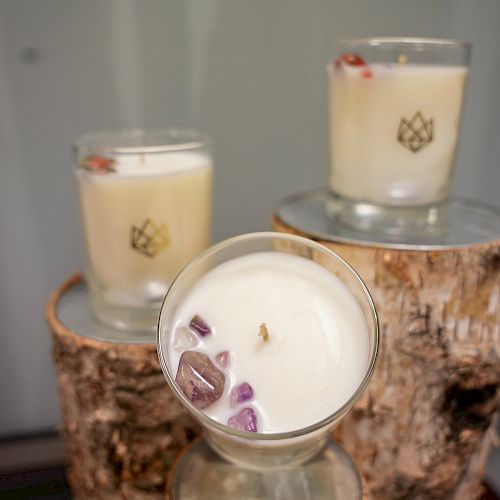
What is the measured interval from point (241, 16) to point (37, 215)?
551 mm

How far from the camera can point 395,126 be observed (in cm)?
69

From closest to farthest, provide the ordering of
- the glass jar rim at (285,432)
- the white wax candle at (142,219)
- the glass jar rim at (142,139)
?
the glass jar rim at (285,432) → the white wax candle at (142,219) → the glass jar rim at (142,139)

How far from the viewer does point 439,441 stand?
77cm

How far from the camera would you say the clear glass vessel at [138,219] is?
662 millimetres

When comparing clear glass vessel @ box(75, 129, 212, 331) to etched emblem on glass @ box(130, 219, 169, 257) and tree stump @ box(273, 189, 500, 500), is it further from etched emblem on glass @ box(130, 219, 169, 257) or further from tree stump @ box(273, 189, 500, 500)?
tree stump @ box(273, 189, 500, 500)

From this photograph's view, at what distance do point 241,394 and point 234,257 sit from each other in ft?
0.50

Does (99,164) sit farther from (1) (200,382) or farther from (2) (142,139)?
(1) (200,382)

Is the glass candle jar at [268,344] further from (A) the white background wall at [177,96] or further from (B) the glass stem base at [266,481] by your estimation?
(A) the white background wall at [177,96]

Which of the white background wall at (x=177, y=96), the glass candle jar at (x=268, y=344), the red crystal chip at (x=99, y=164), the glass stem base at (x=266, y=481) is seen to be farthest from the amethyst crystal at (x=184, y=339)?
the white background wall at (x=177, y=96)

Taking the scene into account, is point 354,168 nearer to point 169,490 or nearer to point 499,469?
point 169,490

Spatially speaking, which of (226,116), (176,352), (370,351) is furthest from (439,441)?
(226,116)

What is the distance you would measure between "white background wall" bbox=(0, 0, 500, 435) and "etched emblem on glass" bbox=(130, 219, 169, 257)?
0.37 m

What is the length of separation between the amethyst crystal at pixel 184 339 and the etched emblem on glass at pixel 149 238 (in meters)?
0.20

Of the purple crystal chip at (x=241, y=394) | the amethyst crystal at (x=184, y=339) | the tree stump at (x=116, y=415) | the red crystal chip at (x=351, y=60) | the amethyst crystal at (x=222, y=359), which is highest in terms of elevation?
the red crystal chip at (x=351, y=60)
